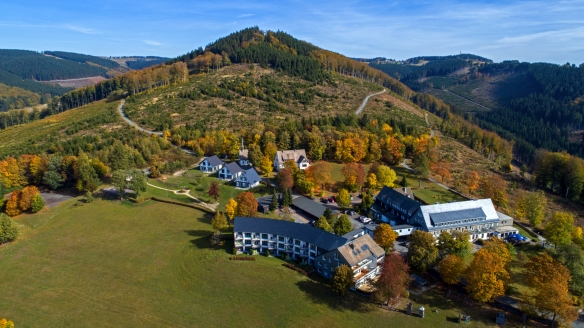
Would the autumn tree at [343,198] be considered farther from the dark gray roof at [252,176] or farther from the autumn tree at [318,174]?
the dark gray roof at [252,176]

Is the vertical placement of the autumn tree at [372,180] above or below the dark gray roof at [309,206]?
above

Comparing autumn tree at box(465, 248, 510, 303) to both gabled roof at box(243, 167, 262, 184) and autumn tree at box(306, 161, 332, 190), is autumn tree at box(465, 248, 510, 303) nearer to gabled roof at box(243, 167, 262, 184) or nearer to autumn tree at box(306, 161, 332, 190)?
autumn tree at box(306, 161, 332, 190)

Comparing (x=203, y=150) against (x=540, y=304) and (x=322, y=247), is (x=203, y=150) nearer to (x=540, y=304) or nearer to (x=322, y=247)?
(x=322, y=247)

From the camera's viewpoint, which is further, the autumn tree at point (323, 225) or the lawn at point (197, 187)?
the lawn at point (197, 187)

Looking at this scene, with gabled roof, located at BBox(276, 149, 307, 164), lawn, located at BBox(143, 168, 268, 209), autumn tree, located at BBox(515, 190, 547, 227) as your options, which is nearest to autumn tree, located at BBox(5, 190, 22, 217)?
lawn, located at BBox(143, 168, 268, 209)

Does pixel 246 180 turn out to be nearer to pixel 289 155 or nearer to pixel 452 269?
pixel 289 155

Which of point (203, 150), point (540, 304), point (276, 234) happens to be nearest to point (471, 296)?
point (540, 304)

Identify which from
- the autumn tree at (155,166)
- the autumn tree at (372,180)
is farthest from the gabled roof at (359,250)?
the autumn tree at (155,166)
